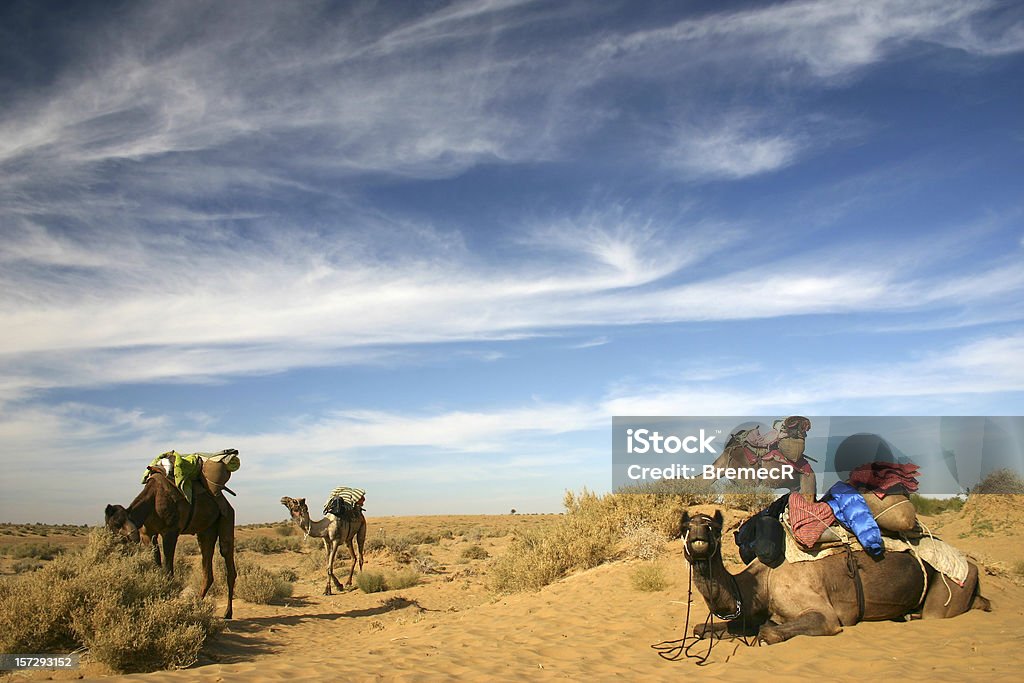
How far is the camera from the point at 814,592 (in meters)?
7.85

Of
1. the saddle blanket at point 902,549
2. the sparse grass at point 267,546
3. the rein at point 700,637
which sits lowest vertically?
the sparse grass at point 267,546

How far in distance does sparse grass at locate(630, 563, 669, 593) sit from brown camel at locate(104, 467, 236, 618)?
7567mm

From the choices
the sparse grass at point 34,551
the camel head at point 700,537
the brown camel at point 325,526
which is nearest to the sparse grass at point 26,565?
the sparse grass at point 34,551

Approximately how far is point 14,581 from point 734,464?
1249 centimetres

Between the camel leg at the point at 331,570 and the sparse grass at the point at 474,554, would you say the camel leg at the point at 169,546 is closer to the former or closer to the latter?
the camel leg at the point at 331,570

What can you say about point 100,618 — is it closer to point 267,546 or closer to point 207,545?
point 207,545

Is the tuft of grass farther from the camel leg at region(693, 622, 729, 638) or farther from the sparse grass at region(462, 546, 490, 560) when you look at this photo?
the camel leg at region(693, 622, 729, 638)

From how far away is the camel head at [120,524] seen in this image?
35.8 ft

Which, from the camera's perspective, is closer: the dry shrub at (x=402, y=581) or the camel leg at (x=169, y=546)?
the camel leg at (x=169, y=546)

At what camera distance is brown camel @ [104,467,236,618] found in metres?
11.2

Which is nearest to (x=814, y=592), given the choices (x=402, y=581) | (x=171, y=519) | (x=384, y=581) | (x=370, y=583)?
(x=171, y=519)

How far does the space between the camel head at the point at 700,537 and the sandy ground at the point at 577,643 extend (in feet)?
3.86

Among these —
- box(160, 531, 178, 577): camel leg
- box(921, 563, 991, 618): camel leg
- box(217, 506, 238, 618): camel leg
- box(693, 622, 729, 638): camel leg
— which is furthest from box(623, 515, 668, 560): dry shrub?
box(160, 531, 178, 577): camel leg

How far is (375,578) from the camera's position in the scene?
19.0 m
